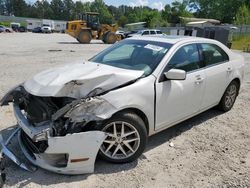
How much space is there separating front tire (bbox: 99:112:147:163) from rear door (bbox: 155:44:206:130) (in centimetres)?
41

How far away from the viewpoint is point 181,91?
13.8ft

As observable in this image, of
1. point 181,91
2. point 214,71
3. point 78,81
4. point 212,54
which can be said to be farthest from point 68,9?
point 78,81

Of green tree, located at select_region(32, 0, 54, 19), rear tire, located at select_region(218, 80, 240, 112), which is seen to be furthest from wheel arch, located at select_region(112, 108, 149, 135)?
green tree, located at select_region(32, 0, 54, 19)

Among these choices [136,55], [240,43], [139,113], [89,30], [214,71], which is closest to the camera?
[139,113]

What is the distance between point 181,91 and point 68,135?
1.88 metres

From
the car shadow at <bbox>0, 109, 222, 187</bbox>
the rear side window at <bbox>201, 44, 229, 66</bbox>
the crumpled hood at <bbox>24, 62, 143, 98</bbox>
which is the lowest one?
Result: the car shadow at <bbox>0, 109, 222, 187</bbox>

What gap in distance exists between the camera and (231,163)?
3.88 m

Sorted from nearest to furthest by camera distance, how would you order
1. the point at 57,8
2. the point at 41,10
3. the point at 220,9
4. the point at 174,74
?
the point at 174,74 → the point at 220,9 → the point at 41,10 → the point at 57,8

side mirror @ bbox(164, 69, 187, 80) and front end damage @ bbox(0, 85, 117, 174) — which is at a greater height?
side mirror @ bbox(164, 69, 187, 80)

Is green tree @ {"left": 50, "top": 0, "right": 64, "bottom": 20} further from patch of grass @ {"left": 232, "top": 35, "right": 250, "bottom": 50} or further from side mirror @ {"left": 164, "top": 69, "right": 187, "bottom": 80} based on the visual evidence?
side mirror @ {"left": 164, "top": 69, "right": 187, "bottom": 80}

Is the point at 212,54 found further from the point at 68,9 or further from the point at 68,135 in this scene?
the point at 68,9

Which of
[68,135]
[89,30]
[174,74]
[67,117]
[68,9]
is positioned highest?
[68,9]

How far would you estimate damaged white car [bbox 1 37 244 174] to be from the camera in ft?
10.7

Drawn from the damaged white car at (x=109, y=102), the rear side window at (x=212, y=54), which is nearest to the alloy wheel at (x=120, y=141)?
the damaged white car at (x=109, y=102)
